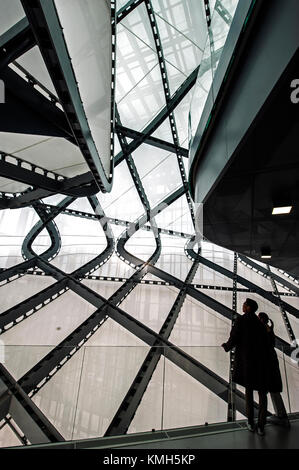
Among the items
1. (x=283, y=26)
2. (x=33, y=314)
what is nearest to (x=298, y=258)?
(x=283, y=26)

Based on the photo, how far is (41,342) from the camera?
14.2 metres

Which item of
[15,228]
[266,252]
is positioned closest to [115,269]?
[15,228]

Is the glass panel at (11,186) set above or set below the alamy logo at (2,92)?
above

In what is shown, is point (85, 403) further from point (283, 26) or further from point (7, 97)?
point (7, 97)

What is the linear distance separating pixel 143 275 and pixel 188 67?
1308 cm

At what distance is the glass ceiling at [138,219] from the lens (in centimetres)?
578

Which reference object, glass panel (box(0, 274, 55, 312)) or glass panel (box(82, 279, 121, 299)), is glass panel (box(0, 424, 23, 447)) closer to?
glass panel (box(0, 274, 55, 312))

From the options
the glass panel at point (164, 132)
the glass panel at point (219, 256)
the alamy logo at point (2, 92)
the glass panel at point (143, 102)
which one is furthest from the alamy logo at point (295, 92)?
the glass panel at point (219, 256)

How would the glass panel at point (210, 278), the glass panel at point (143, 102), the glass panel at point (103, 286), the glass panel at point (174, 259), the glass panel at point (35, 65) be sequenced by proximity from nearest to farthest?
the glass panel at point (35, 65), the glass panel at point (143, 102), the glass panel at point (103, 286), the glass panel at point (210, 278), the glass panel at point (174, 259)

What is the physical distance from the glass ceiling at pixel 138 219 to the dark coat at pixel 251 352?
148cm

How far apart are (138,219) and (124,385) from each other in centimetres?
1591

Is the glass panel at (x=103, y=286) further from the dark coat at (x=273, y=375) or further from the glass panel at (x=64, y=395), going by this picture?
the dark coat at (x=273, y=375)

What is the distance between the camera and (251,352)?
11.8 feet

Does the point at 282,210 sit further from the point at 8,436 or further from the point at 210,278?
the point at 210,278
